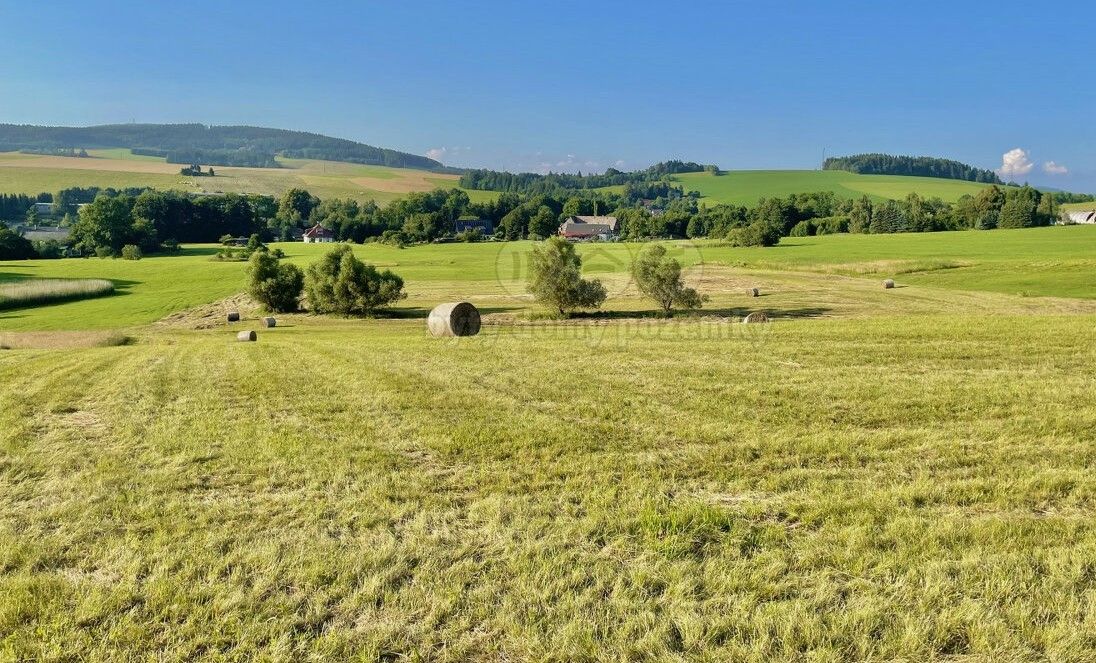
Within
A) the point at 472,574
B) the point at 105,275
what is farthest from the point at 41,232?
the point at 472,574

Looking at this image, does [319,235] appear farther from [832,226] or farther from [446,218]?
[832,226]

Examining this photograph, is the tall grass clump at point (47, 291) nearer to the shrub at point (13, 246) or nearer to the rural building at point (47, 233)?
the shrub at point (13, 246)

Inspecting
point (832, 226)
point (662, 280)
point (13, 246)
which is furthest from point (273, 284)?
point (832, 226)

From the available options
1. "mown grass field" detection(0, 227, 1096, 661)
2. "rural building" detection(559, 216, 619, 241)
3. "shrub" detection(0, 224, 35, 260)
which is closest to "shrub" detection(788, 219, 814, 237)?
"rural building" detection(559, 216, 619, 241)

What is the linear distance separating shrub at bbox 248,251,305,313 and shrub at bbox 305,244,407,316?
11.5ft

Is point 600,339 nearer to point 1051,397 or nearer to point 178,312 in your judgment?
point 1051,397

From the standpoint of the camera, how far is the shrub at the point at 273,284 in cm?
5081

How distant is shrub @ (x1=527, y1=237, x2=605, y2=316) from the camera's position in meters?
40.5

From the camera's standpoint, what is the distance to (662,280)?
1572 inches

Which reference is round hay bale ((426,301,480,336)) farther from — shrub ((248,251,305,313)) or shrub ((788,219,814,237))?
shrub ((788,219,814,237))

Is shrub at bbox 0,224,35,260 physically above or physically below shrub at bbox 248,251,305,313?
above

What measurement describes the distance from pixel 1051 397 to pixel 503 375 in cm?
952

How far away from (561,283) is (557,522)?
35.2 m

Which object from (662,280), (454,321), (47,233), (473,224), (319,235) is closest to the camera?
(454,321)
